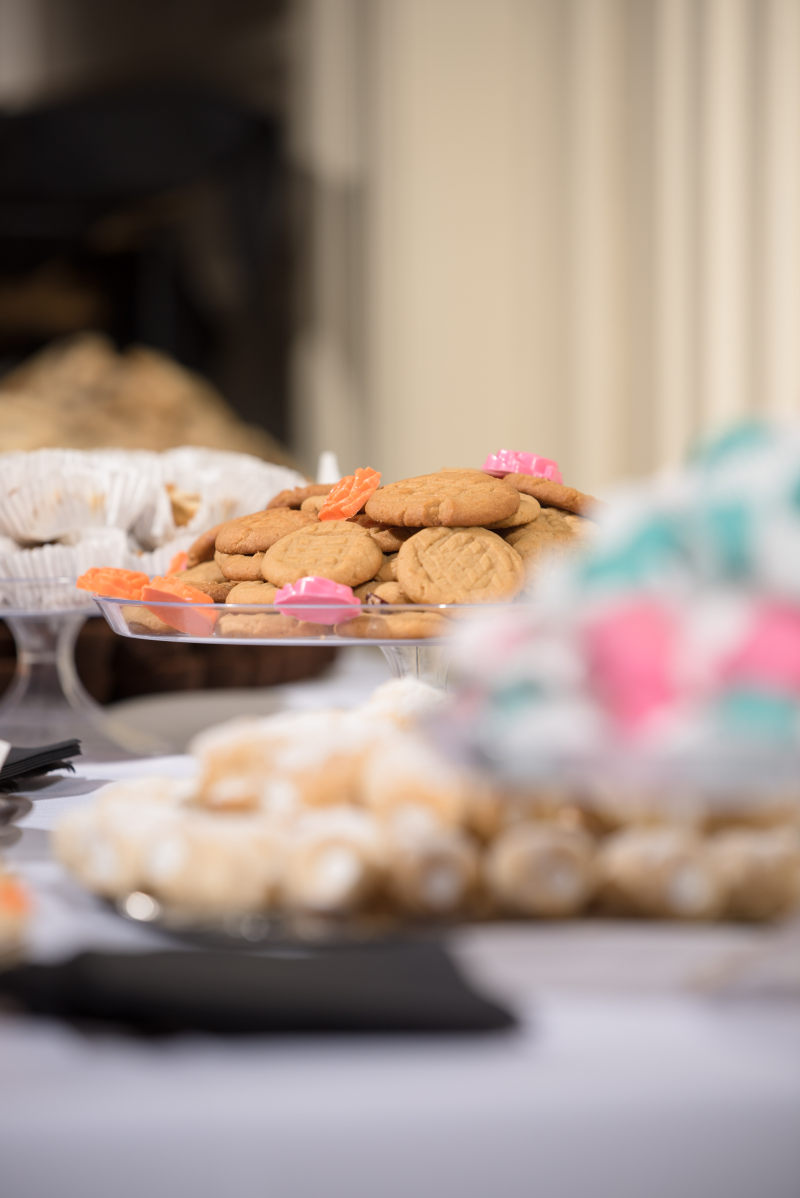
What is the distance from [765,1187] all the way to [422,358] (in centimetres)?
376

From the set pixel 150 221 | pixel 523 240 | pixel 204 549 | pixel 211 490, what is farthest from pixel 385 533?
pixel 523 240

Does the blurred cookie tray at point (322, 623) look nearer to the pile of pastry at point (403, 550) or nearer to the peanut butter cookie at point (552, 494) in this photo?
the pile of pastry at point (403, 550)

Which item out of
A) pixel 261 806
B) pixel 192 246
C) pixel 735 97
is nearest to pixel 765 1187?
pixel 261 806

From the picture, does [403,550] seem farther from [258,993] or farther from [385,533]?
[258,993]

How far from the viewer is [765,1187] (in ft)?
1.36

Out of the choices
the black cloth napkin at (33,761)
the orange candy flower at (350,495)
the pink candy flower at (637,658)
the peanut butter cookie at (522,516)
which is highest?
the pink candy flower at (637,658)

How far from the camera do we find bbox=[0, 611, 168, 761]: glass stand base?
131 centimetres

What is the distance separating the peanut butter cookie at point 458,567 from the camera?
2.91ft

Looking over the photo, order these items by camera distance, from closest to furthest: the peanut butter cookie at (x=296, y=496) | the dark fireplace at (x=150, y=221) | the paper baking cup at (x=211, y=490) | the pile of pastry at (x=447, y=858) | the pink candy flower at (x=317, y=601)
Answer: the pile of pastry at (x=447, y=858) < the pink candy flower at (x=317, y=601) < the peanut butter cookie at (x=296, y=496) < the paper baking cup at (x=211, y=490) < the dark fireplace at (x=150, y=221)

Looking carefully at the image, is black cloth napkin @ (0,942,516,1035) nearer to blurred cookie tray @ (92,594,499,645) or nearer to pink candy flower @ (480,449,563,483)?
blurred cookie tray @ (92,594,499,645)

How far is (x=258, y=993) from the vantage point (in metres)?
0.44

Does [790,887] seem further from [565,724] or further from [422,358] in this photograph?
[422,358]

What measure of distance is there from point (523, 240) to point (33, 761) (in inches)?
129

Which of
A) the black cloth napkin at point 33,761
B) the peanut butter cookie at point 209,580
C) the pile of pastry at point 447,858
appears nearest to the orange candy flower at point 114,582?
the peanut butter cookie at point 209,580
